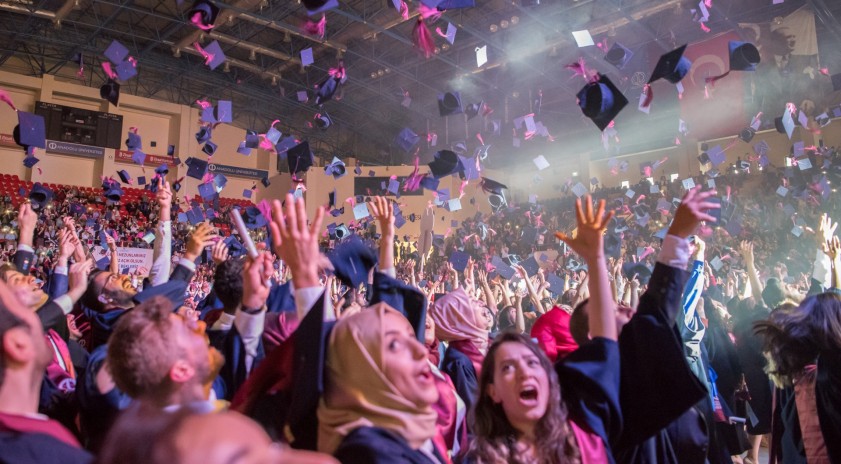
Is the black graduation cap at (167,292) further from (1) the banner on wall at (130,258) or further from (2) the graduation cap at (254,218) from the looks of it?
(1) the banner on wall at (130,258)

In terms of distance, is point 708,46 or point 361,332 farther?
point 708,46

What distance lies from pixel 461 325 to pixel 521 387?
3.94 ft

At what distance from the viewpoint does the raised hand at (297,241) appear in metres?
1.46

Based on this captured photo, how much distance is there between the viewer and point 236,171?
22.1 m

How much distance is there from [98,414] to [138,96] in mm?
20900

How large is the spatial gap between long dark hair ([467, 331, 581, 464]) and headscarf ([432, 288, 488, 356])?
3.46 feet

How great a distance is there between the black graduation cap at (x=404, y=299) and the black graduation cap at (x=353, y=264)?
0.44 m

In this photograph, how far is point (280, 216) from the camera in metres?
1.46

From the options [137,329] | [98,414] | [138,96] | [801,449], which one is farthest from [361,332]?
[138,96]

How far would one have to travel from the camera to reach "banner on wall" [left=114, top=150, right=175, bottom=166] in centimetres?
1938

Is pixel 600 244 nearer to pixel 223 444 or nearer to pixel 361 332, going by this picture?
pixel 361 332

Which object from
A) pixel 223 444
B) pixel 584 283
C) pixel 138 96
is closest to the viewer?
pixel 223 444

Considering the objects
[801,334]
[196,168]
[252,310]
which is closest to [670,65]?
[801,334]

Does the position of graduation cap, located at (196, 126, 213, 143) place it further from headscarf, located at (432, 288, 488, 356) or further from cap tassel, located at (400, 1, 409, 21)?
headscarf, located at (432, 288, 488, 356)
